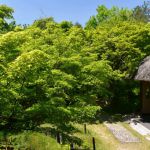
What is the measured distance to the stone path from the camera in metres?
20.2

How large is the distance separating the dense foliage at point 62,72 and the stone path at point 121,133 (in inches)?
→ 72.5

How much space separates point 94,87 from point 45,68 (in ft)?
41.6

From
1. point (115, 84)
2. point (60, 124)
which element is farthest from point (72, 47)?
point (60, 124)

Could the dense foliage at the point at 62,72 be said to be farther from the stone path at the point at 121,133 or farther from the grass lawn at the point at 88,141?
the stone path at the point at 121,133

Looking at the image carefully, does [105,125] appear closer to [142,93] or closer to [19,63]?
[142,93]

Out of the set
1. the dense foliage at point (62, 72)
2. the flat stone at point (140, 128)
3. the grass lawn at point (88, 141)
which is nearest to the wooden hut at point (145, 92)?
the dense foliage at point (62, 72)

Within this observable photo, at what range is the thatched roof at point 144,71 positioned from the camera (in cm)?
2506

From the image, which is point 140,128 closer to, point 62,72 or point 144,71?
point 144,71

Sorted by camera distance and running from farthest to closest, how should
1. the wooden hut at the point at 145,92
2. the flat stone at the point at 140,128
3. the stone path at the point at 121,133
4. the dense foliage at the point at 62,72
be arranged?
the wooden hut at the point at 145,92 < the flat stone at the point at 140,128 < the stone path at the point at 121,133 < the dense foliage at the point at 62,72

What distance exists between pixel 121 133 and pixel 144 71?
562 centimetres

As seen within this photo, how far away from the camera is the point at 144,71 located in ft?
84.0

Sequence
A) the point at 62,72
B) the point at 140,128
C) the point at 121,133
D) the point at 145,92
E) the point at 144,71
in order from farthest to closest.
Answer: the point at 145,92 < the point at 144,71 < the point at 140,128 < the point at 121,133 < the point at 62,72

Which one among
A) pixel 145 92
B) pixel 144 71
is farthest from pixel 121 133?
pixel 145 92

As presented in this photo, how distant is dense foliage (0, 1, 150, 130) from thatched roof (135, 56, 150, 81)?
44.3 inches
